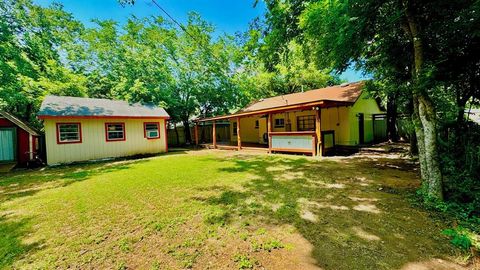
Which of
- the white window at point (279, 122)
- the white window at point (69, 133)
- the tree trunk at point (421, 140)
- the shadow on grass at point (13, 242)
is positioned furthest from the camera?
the white window at point (279, 122)

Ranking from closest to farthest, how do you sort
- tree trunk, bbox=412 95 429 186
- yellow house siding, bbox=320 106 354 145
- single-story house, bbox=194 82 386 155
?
tree trunk, bbox=412 95 429 186, single-story house, bbox=194 82 386 155, yellow house siding, bbox=320 106 354 145

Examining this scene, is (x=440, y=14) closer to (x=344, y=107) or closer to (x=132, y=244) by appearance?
(x=132, y=244)

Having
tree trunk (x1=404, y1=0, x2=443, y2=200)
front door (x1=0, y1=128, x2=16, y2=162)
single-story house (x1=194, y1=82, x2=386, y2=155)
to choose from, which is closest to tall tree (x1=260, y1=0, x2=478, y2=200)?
tree trunk (x1=404, y1=0, x2=443, y2=200)

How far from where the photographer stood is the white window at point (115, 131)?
1182 centimetres

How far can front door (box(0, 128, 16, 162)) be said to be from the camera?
10008 mm

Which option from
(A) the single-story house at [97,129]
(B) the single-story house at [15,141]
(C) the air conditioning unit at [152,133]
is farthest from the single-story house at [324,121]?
(B) the single-story house at [15,141]

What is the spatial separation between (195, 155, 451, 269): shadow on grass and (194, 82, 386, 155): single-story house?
11.6 ft

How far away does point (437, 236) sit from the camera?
2.85m

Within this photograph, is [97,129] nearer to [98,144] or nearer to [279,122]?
[98,144]

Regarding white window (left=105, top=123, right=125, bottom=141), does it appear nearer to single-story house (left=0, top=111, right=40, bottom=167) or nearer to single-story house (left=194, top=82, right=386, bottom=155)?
single-story house (left=0, top=111, right=40, bottom=167)

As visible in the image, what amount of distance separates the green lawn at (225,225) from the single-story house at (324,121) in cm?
418

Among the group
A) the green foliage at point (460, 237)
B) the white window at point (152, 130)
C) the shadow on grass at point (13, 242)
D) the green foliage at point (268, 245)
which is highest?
the white window at point (152, 130)

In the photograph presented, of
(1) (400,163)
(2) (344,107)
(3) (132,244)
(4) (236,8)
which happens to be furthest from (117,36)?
(1) (400,163)

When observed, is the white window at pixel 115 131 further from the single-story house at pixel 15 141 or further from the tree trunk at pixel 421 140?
the tree trunk at pixel 421 140
